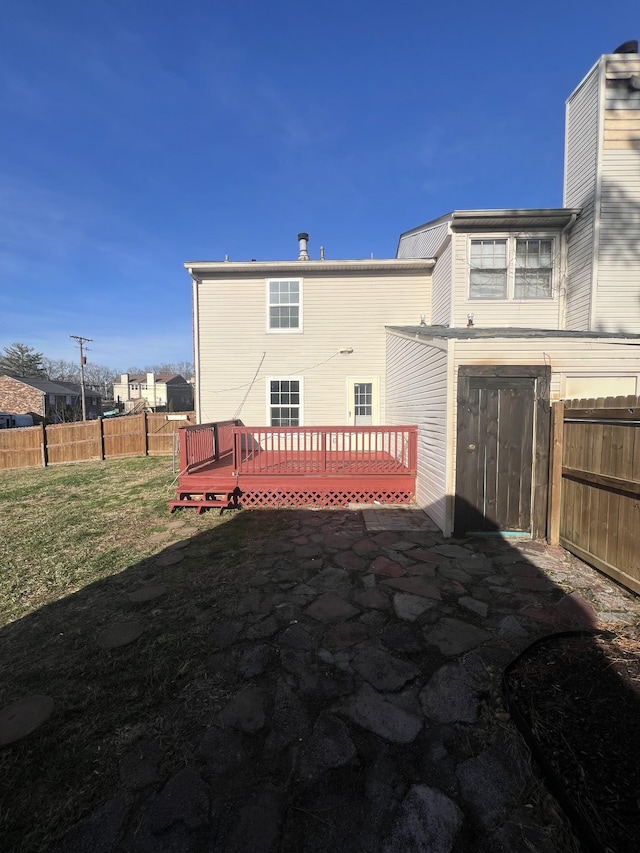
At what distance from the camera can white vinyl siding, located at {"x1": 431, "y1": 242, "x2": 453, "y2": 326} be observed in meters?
8.51

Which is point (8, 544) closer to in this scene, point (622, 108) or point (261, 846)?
point (261, 846)

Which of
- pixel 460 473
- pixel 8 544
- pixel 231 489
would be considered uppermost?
pixel 460 473

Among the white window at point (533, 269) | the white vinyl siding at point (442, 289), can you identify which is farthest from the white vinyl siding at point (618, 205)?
the white vinyl siding at point (442, 289)

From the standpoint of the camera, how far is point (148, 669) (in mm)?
2551

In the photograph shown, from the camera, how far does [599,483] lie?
387 centimetres

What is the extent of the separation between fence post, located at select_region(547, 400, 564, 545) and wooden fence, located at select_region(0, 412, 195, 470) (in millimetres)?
11843

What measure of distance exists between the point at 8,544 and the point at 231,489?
3.14 meters

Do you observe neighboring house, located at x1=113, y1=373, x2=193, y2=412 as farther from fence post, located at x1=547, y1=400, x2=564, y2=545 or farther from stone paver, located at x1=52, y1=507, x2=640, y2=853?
stone paver, located at x1=52, y1=507, x2=640, y2=853

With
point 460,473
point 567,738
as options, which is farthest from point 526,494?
point 567,738

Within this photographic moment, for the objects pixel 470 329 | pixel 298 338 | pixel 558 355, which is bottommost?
pixel 558 355

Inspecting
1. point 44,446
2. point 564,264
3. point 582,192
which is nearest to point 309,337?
point 564,264

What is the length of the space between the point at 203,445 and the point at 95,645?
508 centimetres

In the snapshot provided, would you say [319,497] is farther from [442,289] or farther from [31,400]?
[31,400]

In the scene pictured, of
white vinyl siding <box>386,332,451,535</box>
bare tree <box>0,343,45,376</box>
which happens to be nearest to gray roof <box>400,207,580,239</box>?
white vinyl siding <box>386,332,451,535</box>
